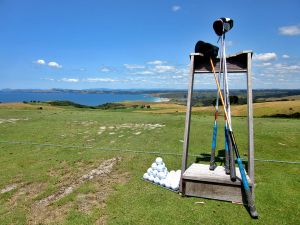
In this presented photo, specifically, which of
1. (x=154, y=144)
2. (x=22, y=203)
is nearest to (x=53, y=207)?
(x=22, y=203)

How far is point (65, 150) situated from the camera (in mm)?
11820

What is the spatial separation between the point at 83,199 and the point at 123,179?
1.55m

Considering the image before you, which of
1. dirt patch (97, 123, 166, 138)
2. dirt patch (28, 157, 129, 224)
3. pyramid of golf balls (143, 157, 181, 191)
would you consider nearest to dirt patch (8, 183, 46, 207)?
dirt patch (28, 157, 129, 224)

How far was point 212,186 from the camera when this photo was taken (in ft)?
22.5

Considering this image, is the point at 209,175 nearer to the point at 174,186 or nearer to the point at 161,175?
the point at 174,186

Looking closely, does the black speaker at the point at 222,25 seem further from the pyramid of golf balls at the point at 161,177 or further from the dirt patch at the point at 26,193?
the dirt patch at the point at 26,193

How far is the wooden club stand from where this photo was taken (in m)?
6.71

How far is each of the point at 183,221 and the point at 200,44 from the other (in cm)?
422

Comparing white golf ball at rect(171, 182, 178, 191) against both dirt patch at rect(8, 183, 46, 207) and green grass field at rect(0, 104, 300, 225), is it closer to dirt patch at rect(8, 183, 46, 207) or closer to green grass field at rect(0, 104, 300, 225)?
green grass field at rect(0, 104, 300, 225)

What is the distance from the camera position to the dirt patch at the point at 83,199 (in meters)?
6.14

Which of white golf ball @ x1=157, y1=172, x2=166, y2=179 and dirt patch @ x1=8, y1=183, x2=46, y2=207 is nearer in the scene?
dirt patch @ x1=8, y1=183, x2=46, y2=207

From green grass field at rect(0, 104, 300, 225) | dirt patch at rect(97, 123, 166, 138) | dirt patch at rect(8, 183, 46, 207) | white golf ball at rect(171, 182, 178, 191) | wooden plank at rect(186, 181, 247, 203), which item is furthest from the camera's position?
dirt patch at rect(97, 123, 166, 138)

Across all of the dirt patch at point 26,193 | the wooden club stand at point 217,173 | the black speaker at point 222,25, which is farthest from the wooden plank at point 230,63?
the dirt patch at point 26,193

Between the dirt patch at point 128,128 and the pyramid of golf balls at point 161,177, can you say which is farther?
the dirt patch at point 128,128
